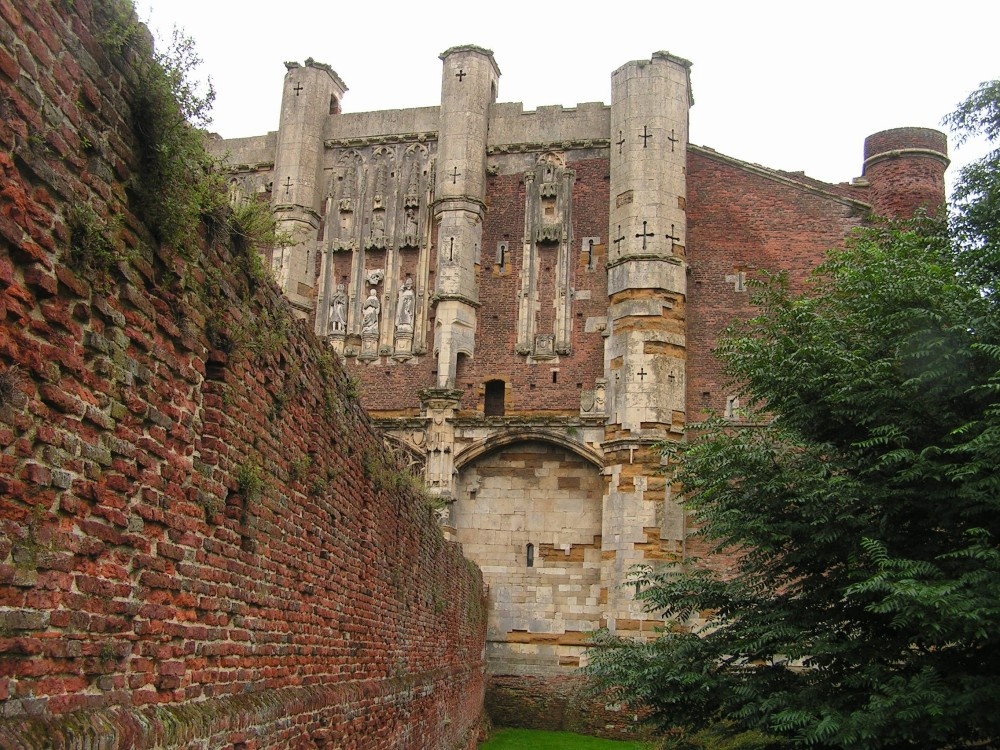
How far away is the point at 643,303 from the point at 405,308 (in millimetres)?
5846

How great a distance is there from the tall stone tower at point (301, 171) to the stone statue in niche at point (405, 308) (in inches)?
88.7

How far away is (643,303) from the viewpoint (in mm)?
24047

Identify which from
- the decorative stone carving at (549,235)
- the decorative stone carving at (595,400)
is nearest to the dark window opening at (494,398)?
the decorative stone carving at (595,400)

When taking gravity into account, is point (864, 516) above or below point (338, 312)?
below

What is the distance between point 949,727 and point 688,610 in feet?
12.1

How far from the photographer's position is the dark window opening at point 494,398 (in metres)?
25.0

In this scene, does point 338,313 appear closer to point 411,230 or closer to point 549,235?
point 411,230

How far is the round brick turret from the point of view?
968 inches

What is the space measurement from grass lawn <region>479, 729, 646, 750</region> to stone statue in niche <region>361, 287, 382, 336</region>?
978 cm

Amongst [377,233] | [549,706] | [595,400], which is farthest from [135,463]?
[377,233]

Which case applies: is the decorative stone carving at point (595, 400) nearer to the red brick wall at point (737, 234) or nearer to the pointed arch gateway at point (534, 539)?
the pointed arch gateway at point (534, 539)

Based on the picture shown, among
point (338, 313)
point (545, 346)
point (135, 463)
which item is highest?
point (338, 313)

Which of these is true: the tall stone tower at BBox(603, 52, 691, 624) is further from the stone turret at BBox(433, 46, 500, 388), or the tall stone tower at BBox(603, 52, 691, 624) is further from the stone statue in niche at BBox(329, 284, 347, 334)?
the stone statue in niche at BBox(329, 284, 347, 334)

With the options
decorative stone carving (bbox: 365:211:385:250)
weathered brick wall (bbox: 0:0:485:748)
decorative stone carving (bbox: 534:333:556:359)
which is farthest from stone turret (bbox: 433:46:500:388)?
weathered brick wall (bbox: 0:0:485:748)
